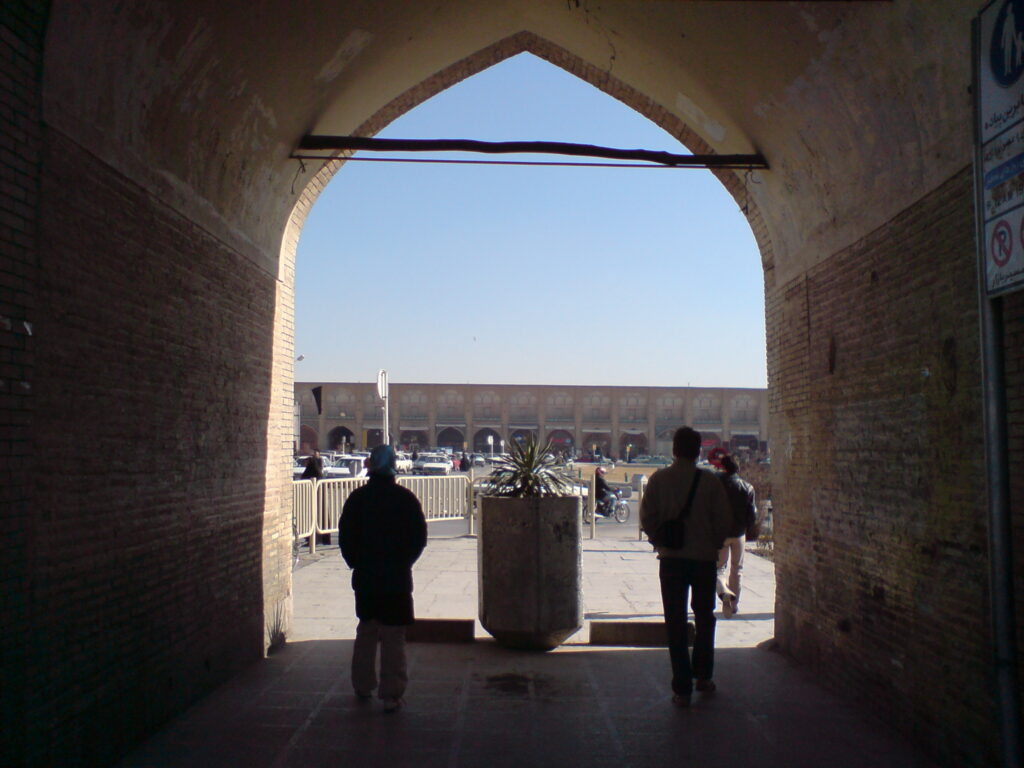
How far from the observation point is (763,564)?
1477 cm

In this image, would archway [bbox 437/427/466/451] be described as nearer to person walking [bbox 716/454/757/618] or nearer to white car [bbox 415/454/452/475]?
white car [bbox 415/454/452/475]

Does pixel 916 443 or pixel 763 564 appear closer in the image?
pixel 916 443

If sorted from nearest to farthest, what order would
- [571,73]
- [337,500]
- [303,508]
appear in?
[571,73] < [303,508] < [337,500]

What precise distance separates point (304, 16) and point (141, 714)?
443cm

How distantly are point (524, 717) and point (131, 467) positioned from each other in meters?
2.78

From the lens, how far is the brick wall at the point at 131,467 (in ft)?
14.4

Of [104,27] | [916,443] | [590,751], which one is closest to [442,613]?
[590,751]

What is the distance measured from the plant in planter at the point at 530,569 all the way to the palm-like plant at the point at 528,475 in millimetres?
189

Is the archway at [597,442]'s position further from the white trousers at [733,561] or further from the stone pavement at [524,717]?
the stone pavement at [524,717]

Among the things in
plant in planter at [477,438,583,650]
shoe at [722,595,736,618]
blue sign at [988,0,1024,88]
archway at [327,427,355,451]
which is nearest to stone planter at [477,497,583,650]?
plant in planter at [477,438,583,650]

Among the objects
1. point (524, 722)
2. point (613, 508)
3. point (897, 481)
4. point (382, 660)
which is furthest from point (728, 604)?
point (613, 508)

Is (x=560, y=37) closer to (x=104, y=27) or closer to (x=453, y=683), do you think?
(x=104, y=27)

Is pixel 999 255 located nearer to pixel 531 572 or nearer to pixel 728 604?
pixel 531 572

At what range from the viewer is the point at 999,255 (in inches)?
164
